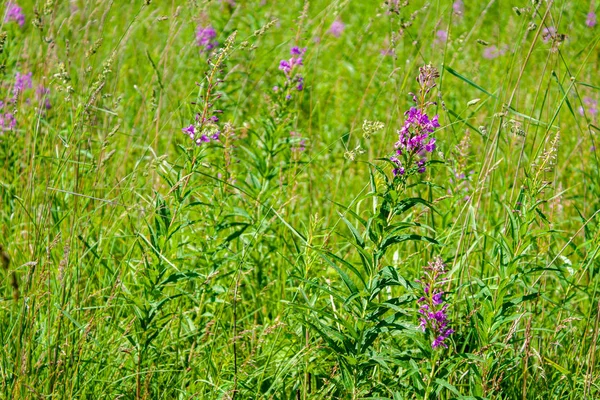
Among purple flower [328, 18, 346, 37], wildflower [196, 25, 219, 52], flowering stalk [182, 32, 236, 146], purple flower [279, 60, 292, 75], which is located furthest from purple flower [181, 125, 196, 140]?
purple flower [328, 18, 346, 37]

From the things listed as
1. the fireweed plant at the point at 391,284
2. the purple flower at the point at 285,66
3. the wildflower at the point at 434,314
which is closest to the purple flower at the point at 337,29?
the purple flower at the point at 285,66

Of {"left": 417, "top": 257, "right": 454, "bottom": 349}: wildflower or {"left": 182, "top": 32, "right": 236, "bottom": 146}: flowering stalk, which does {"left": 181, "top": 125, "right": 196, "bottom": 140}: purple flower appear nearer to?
{"left": 182, "top": 32, "right": 236, "bottom": 146}: flowering stalk

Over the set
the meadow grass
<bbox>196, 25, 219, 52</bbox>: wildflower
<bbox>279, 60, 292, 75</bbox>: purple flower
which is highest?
<bbox>279, 60, 292, 75</bbox>: purple flower

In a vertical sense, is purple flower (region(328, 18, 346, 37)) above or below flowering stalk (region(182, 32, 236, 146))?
below

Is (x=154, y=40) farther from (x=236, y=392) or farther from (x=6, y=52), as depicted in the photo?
(x=236, y=392)

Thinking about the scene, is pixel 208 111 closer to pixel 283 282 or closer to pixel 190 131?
pixel 190 131

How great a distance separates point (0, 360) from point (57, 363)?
0.80 feet

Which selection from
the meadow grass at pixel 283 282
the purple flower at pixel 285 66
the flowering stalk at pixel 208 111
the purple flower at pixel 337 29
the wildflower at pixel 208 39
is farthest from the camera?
the purple flower at pixel 337 29

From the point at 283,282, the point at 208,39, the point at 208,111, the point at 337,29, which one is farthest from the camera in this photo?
the point at 337,29

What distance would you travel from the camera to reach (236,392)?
6.90 ft

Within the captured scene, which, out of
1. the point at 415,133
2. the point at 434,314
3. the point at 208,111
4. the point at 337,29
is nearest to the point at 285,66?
the point at 208,111

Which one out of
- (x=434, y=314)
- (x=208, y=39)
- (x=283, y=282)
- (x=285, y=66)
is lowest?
(x=283, y=282)

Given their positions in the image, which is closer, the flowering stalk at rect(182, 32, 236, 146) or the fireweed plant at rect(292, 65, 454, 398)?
the fireweed plant at rect(292, 65, 454, 398)

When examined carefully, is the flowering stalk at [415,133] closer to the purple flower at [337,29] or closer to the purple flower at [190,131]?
the purple flower at [190,131]
